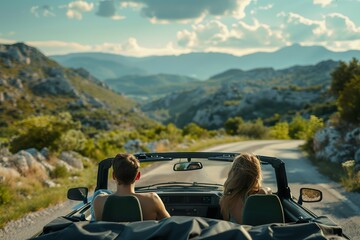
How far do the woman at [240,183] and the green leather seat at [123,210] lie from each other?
0.93 metres

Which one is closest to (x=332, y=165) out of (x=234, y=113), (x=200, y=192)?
(x=200, y=192)

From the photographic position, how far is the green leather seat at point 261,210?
3268 millimetres

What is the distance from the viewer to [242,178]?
3.73 metres

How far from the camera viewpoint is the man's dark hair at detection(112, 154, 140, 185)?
145 inches

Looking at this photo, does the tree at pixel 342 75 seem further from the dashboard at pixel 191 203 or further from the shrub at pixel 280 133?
the dashboard at pixel 191 203

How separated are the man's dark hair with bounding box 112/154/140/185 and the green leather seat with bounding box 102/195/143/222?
488mm

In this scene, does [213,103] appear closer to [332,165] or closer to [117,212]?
[332,165]

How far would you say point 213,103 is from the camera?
169375 mm

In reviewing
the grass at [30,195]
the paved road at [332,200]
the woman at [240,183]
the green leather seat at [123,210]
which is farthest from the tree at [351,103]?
the green leather seat at [123,210]

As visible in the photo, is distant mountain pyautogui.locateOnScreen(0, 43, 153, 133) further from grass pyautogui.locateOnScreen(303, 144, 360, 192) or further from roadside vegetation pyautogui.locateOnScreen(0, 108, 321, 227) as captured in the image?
grass pyautogui.locateOnScreen(303, 144, 360, 192)

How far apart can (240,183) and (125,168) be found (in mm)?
969

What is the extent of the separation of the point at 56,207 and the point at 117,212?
7949mm

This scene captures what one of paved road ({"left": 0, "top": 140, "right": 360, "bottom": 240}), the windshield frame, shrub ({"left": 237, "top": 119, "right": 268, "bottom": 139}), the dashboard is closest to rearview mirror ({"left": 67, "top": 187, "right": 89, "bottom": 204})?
the windshield frame

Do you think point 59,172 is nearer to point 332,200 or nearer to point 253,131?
point 332,200
